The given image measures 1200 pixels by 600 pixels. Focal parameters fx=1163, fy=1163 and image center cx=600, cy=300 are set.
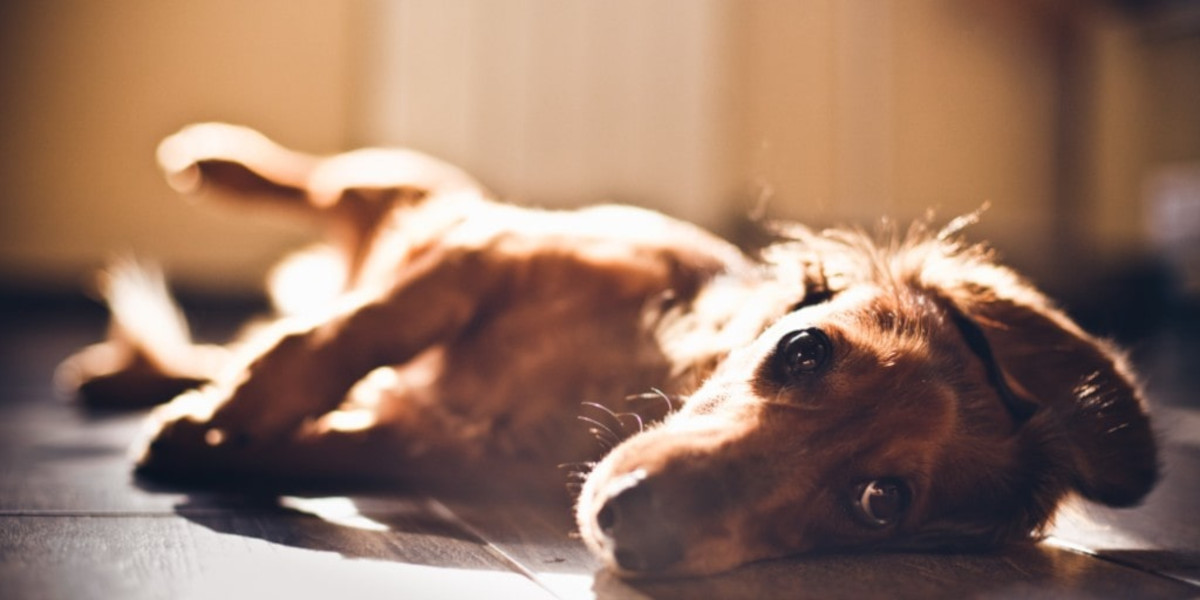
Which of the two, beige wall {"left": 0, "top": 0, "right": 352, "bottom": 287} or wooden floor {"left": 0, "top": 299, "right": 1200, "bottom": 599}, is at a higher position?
beige wall {"left": 0, "top": 0, "right": 352, "bottom": 287}

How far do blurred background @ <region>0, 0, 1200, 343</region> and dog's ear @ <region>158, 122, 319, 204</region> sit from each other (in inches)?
97.6

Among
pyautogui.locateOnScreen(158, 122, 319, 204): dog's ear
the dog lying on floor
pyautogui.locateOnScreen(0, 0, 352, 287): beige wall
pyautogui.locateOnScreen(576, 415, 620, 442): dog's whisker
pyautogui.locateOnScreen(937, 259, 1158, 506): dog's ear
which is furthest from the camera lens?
pyautogui.locateOnScreen(0, 0, 352, 287): beige wall

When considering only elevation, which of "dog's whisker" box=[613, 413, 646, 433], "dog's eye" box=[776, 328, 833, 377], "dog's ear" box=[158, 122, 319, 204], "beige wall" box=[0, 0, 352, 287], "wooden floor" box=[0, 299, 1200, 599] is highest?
"beige wall" box=[0, 0, 352, 287]

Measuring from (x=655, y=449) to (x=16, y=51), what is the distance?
431 cm

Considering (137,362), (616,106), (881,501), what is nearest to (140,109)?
(616,106)

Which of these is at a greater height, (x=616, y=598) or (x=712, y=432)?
(x=712, y=432)

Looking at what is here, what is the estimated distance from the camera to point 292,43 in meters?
4.88

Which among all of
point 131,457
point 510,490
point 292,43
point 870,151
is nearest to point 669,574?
point 510,490

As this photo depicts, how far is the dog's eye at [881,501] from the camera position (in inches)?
44.6

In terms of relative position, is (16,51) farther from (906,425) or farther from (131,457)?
(906,425)

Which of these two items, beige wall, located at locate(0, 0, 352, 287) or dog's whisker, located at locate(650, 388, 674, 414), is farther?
beige wall, located at locate(0, 0, 352, 287)

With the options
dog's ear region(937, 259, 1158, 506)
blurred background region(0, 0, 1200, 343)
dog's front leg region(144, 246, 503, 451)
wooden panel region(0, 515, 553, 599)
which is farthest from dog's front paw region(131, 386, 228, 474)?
blurred background region(0, 0, 1200, 343)

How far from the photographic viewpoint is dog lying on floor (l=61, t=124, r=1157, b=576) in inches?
42.8

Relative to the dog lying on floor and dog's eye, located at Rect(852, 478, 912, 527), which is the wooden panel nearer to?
the dog lying on floor
